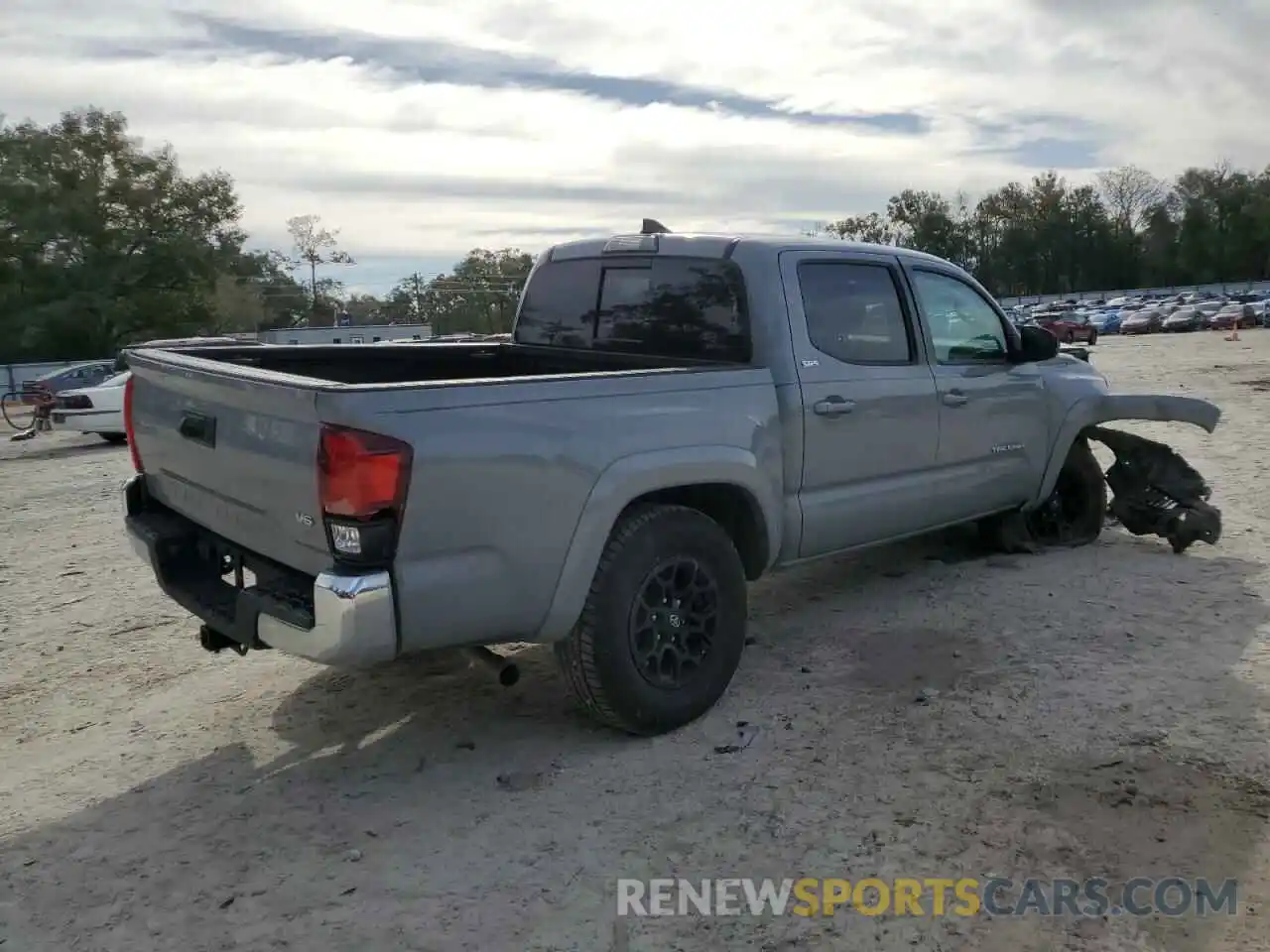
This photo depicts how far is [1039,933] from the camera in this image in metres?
2.80

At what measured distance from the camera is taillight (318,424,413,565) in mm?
3111

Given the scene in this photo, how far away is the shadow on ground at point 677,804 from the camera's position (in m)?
2.93

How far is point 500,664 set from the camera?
3846 millimetres

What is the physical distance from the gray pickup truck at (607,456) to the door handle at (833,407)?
0.01 m

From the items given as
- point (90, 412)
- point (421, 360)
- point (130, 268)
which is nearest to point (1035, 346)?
point (421, 360)

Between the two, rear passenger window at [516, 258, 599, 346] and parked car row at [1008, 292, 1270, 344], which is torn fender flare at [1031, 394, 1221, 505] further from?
parked car row at [1008, 292, 1270, 344]

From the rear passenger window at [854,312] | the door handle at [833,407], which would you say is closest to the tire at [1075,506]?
the rear passenger window at [854,312]

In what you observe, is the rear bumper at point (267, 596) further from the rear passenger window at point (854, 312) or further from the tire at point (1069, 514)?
the tire at point (1069, 514)

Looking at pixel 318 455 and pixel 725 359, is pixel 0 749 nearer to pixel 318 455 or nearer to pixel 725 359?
pixel 318 455

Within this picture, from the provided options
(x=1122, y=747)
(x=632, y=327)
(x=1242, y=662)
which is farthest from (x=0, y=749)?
(x=1242, y=662)

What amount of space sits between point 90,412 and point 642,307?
14268 millimetres

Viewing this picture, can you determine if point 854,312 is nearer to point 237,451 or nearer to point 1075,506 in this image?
point 1075,506

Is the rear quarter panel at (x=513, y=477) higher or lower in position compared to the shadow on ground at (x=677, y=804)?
higher

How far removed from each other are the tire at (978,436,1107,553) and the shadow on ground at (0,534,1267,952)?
4.82 ft
